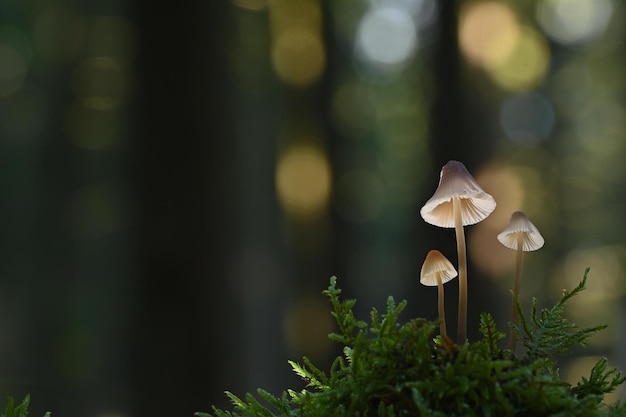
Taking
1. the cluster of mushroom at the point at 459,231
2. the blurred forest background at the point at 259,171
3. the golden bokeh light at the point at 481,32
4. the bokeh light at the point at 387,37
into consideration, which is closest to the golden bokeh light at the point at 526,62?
the blurred forest background at the point at 259,171

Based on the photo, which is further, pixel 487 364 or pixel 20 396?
pixel 20 396

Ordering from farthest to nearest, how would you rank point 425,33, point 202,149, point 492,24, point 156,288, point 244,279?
1. point 425,33
2. point 492,24
3. point 244,279
4. point 202,149
5. point 156,288

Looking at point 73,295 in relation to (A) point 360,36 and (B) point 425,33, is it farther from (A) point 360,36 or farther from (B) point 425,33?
(B) point 425,33

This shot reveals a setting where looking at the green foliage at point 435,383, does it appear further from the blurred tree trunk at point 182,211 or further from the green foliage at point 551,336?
the blurred tree trunk at point 182,211

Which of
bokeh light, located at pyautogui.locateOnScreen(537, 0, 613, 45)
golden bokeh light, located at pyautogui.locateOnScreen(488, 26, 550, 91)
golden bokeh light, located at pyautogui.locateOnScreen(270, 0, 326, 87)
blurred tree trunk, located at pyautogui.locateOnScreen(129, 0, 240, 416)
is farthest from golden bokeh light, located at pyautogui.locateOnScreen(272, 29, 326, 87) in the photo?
bokeh light, located at pyautogui.locateOnScreen(537, 0, 613, 45)

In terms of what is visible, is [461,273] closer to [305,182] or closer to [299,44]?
[305,182]

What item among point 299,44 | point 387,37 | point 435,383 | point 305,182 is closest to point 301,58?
point 299,44

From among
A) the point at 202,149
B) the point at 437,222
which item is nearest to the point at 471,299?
the point at 202,149
